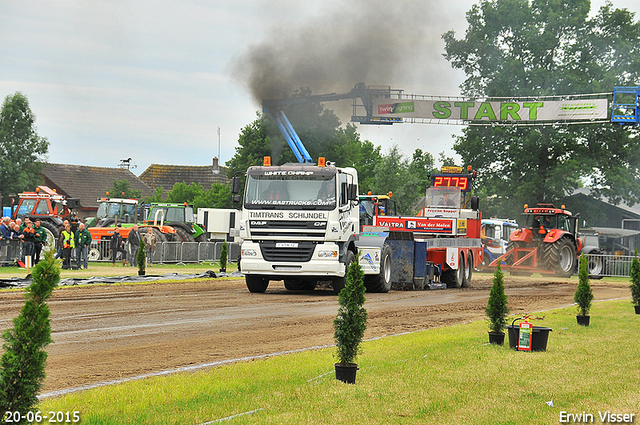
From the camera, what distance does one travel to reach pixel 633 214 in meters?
67.1

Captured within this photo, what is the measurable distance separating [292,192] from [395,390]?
1154cm

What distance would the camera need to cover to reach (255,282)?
65.0ft

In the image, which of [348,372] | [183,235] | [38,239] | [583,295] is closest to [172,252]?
[183,235]

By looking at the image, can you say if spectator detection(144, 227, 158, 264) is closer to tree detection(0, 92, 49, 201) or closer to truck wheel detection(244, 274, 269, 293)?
truck wheel detection(244, 274, 269, 293)

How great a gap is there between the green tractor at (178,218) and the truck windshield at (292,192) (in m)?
17.8

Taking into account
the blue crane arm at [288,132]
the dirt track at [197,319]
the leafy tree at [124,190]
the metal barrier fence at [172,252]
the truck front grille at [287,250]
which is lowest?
the dirt track at [197,319]

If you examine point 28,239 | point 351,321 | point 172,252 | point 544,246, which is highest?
point 544,246

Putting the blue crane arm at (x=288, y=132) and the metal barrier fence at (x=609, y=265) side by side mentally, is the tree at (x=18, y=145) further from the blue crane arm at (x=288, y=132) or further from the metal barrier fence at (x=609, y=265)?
the metal barrier fence at (x=609, y=265)

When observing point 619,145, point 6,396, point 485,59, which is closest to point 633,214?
point 619,145

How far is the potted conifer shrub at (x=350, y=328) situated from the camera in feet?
24.6

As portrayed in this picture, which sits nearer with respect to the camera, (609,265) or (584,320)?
(584,320)

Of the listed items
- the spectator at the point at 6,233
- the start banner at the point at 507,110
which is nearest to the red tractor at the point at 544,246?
the start banner at the point at 507,110

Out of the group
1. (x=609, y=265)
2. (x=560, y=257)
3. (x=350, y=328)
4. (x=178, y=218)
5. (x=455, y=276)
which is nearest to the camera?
(x=350, y=328)

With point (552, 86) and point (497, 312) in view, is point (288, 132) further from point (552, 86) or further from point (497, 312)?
point (552, 86)
